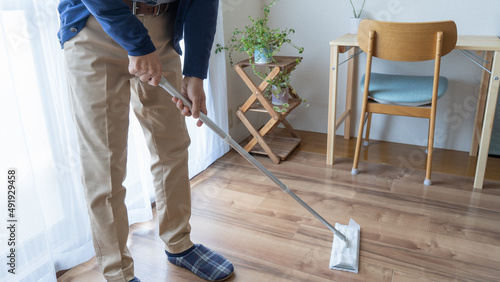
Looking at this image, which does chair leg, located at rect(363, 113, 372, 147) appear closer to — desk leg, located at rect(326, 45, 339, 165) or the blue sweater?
desk leg, located at rect(326, 45, 339, 165)

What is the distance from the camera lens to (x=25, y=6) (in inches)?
47.8

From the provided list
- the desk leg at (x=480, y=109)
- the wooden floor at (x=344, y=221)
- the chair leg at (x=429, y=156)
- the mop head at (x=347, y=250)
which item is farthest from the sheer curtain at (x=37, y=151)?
the desk leg at (x=480, y=109)

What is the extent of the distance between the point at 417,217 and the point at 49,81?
60.1 inches

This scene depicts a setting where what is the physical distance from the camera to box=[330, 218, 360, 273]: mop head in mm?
1439

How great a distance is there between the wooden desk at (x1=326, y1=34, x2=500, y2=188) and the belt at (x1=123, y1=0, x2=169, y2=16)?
3.74 ft

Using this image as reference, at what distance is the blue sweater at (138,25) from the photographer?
98cm

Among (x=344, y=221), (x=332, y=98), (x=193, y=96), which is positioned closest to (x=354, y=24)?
(x=332, y=98)

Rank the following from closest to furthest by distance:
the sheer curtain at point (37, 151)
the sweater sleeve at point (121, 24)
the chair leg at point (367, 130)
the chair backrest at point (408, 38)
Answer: the sweater sleeve at point (121, 24) < the sheer curtain at point (37, 151) < the chair backrest at point (408, 38) < the chair leg at point (367, 130)

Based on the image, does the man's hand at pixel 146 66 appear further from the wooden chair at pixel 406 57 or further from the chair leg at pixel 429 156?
the chair leg at pixel 429 156

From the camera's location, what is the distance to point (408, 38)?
1810 millimetres

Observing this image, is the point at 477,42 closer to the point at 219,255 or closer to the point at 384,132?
the point at 384,132

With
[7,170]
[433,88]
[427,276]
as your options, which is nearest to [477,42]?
[433,88]

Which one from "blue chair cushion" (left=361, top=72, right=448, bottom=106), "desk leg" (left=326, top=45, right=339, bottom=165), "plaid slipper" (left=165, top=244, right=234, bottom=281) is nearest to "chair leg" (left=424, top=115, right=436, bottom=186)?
"blue chair cushion" (left=361, top=72, right=448, bottom=106)

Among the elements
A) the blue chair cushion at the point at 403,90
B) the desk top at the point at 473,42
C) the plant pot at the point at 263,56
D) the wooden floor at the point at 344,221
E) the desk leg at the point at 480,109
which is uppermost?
the desk top at the point at 473,42
